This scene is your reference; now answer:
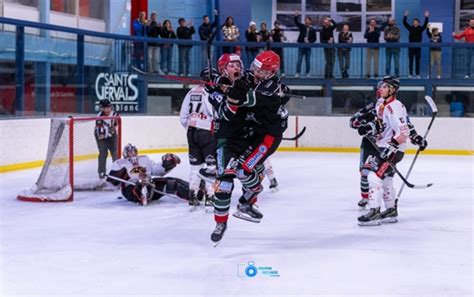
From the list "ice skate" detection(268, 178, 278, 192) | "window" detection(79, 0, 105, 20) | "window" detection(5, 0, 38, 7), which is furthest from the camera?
"window" detection(79, 0, 105, 20)

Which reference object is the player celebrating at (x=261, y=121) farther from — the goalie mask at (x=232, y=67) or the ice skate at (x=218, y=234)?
the ice skate at (x=218, y=234)

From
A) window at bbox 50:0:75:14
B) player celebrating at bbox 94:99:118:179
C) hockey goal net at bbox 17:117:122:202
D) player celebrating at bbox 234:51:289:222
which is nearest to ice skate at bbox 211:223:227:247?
player celebrating at bbox 234:51:289:222

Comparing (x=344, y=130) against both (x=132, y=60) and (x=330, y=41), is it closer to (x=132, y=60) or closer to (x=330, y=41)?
(x=330, y=41)

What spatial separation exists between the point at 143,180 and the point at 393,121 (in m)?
2.40

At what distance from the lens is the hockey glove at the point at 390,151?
21.8 ft

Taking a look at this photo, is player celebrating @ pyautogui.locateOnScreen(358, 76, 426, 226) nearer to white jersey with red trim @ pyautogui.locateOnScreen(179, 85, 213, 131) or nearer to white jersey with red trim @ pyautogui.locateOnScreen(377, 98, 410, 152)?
white jersey with red trim @ pyautogui.locateOnScreen(377, 98, 410, 152)

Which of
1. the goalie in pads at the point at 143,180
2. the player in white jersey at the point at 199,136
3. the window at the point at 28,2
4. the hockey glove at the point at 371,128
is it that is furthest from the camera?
the window at the point at 28,2

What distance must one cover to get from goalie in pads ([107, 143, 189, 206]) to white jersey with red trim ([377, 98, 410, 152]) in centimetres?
198

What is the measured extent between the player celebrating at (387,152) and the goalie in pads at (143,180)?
73.8 inches

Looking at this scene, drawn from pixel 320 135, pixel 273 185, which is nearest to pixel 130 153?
→ pixel 273 185

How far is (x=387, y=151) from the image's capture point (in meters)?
6.65

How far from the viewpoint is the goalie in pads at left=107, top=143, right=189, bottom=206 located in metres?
7.80
